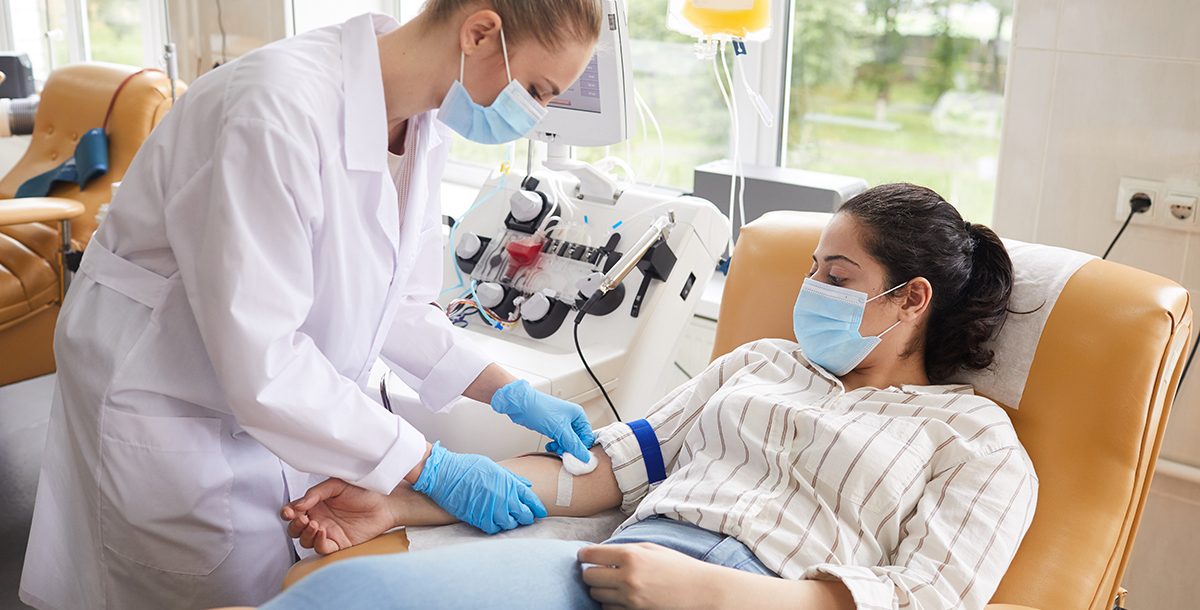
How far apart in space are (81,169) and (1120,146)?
270cm

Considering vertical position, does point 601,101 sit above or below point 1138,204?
above

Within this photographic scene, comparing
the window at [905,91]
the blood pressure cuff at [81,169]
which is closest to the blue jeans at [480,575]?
the window at [905,91]

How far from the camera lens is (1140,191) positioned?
1833 mm

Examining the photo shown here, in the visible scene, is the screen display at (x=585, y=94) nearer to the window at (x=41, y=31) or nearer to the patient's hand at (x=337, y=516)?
the patient's hand at (x=337, y=516)

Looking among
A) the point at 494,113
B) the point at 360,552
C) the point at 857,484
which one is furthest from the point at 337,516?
the point at 857,484

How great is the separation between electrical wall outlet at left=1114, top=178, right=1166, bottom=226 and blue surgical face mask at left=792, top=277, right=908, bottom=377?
26.7 inches

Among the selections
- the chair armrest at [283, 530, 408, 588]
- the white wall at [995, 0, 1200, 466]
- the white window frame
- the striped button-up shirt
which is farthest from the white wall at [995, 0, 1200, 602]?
the white window frame

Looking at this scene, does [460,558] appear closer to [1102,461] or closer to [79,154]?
[1102,461]

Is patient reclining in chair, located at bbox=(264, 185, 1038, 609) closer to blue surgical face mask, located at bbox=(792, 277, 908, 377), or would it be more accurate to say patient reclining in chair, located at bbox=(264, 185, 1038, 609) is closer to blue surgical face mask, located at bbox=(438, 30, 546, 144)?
blue surgical face mask, located at bbox=(792, 277, 908, 377)

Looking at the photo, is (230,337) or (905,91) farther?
(905,91)

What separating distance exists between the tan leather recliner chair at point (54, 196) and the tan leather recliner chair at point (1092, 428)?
6.48 ft

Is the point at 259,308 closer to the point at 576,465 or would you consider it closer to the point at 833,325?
the point at 576,465

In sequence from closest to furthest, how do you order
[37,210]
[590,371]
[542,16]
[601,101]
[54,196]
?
[542,16] → [590,371] → [601,101] → [37,210] → [54,196]

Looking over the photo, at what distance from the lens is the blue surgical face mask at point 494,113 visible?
127 centimetres
